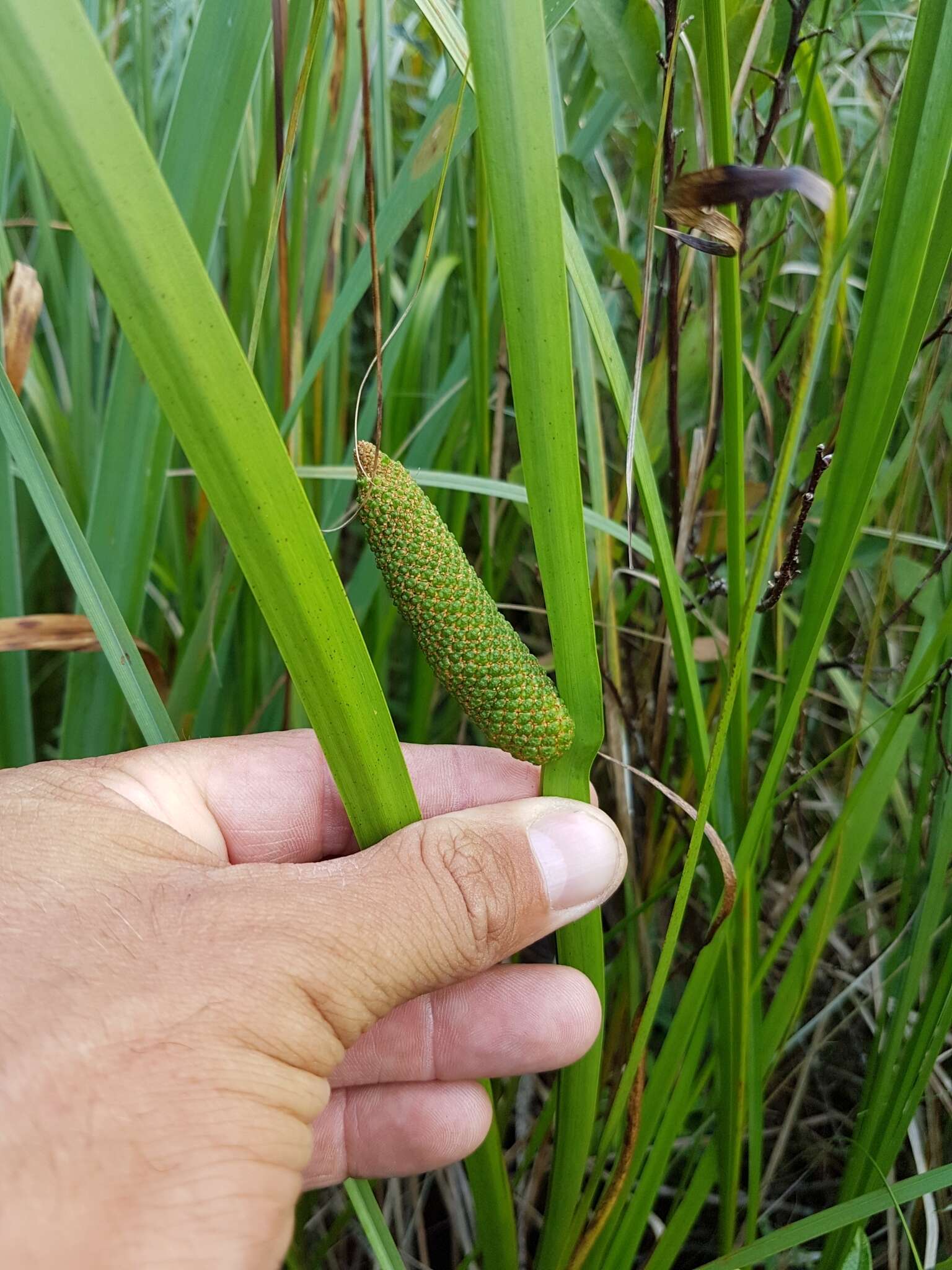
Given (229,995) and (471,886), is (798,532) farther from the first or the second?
(229,995)

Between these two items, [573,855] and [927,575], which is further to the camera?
[927,575]

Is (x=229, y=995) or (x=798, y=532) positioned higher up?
(x=798, y=532)

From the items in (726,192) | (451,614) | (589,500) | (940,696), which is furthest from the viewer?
(589,500)

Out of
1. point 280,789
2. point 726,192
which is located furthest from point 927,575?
point 280,789

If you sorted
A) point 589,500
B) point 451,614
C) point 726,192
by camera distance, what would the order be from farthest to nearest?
point 589,500, point 451,614, point 726,192

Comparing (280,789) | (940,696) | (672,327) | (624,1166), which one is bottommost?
(624,1166)

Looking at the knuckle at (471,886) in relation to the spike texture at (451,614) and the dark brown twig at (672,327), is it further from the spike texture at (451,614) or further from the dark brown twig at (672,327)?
the dark brown twig at (672,327)

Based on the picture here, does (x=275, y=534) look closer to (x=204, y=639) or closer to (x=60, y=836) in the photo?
(x=60, y=836)

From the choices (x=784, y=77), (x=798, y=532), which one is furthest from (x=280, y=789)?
(x=784, y=77)
